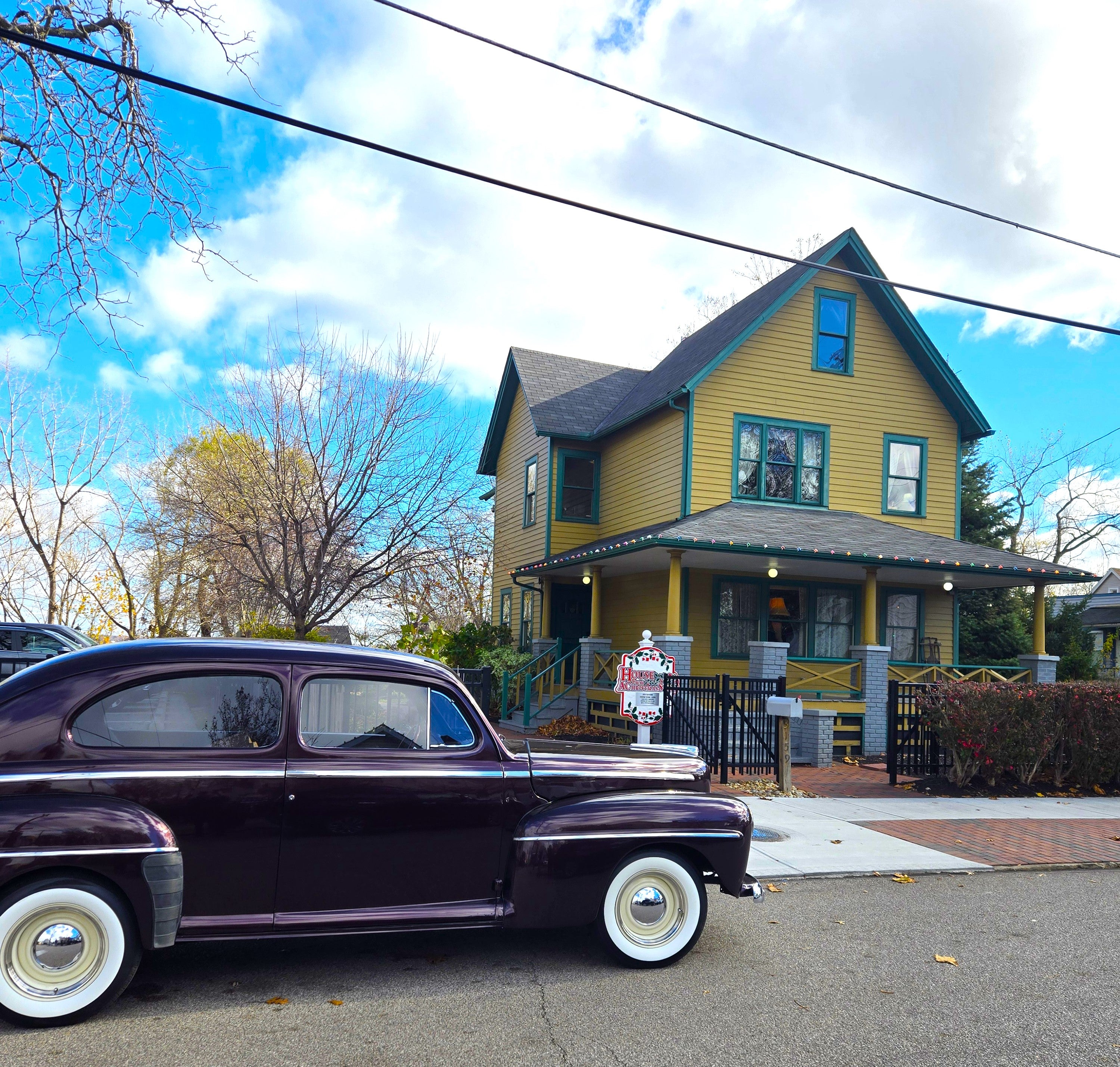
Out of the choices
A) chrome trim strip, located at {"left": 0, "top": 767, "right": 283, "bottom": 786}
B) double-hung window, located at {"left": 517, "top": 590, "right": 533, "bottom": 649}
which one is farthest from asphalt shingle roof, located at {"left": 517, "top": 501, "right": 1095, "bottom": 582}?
chrome trim strip, located at {"left": 0, "top": 767, "right": 283, "bottom": 786}

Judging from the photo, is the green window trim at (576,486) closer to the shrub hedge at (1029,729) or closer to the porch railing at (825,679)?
the porch railing at (825,679)

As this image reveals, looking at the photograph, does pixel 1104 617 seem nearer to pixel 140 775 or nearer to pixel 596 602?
pixel 596 602

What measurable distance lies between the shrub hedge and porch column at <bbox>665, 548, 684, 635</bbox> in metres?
4.55

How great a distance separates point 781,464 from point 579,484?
5.34 metres

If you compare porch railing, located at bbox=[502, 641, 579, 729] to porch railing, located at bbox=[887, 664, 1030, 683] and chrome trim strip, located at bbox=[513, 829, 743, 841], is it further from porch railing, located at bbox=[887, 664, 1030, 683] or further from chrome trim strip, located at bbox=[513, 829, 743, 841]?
chrome trim strip, located at bbox=[513, 829, 743, 841]

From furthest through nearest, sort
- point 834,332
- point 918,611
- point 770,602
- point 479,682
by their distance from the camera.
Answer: point 834,332 → point 918,611 → point 770,602 → point 479,682

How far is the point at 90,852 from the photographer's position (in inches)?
167

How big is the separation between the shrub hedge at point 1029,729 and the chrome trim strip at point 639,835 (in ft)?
25.8

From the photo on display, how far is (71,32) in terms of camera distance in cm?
767

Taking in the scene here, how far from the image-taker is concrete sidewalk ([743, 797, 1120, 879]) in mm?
8062

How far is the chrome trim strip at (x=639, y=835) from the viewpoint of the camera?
16.5 feet

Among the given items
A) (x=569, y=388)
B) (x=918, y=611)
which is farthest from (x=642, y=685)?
(x=569, y=388)

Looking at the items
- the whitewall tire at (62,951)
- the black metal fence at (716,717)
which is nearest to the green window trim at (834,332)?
the black metal fence at (716,717)

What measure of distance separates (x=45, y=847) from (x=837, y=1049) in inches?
144
